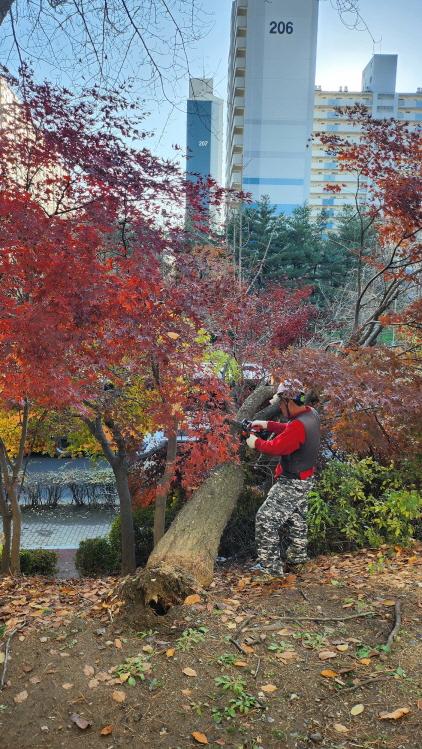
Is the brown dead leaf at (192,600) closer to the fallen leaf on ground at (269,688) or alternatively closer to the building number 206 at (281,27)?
the fallen leaf on ground at (269,688)

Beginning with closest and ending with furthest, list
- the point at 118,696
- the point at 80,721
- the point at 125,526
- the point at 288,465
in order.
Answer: the point at 80,721 < the point at 118,696 < the point at 288,465 < the point at 125,526

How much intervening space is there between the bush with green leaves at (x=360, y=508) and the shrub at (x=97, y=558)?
4.46 meters

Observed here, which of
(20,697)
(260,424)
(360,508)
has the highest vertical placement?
(260,424)

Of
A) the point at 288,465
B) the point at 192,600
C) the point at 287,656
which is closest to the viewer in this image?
the point at 287,656

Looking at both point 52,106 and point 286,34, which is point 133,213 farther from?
point 286,34

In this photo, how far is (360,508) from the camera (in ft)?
22.8

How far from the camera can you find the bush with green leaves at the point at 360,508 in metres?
6.29

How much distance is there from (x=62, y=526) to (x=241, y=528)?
27.9ft

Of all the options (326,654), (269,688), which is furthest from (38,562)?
(269,688)

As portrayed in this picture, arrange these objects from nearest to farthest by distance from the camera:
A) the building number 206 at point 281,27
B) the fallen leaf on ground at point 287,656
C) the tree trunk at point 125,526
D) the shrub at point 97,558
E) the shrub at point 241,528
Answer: the fallen leaf on ground at point 287,656 → the shrub at point 241,528 → the tree trunk at point 125,526 → the shrub at point 97,558 → the building number 206 at point 281,27

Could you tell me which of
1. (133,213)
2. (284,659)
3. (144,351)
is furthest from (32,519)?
(284,659)

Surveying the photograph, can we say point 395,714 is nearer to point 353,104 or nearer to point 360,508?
point 360,508

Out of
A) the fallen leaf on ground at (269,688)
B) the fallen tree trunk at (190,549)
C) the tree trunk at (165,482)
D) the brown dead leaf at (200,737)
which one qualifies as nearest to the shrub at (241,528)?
the tree trunk at (165,482)

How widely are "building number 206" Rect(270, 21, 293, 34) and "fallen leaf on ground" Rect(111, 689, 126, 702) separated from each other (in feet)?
159
